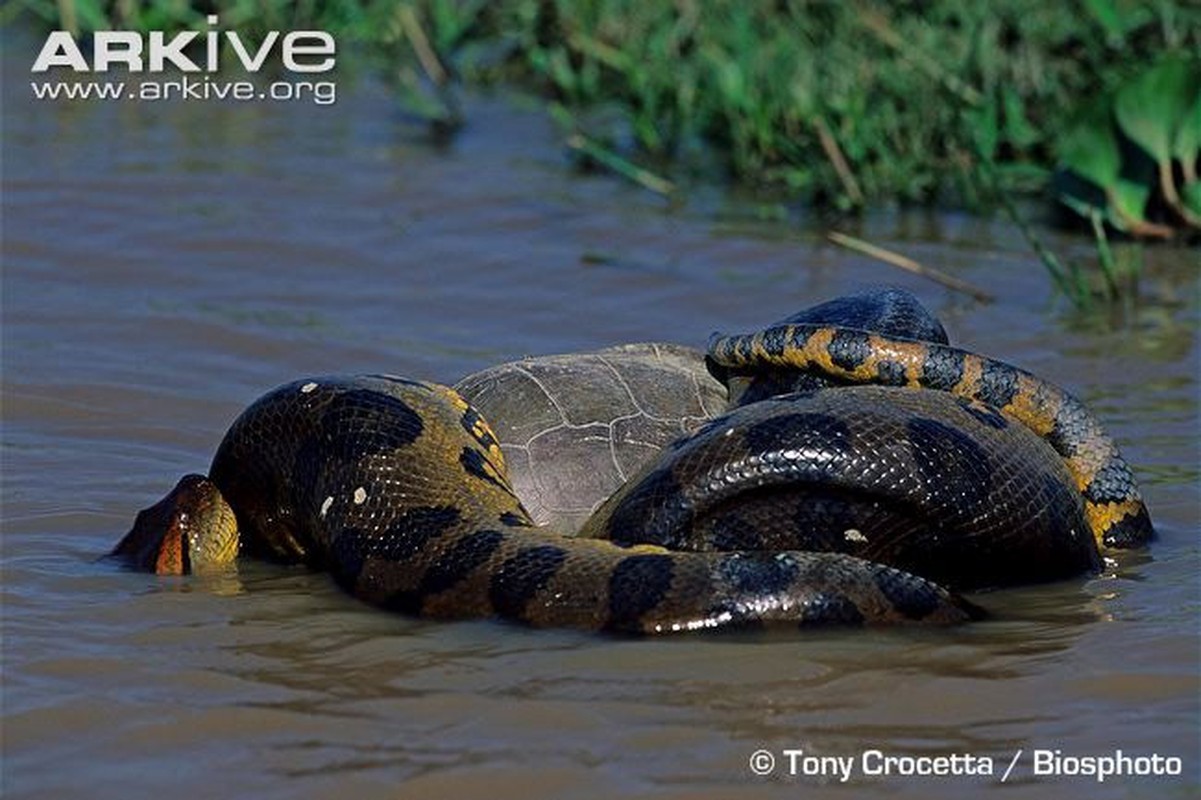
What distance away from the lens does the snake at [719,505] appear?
4262mm

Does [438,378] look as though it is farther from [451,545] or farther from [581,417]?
[451,545]

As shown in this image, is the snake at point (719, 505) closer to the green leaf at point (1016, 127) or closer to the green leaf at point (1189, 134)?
the green leaf at point (1189, 134)

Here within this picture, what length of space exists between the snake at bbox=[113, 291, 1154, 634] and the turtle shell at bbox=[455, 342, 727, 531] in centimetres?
6

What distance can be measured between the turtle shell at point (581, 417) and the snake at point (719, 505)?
0.06 m

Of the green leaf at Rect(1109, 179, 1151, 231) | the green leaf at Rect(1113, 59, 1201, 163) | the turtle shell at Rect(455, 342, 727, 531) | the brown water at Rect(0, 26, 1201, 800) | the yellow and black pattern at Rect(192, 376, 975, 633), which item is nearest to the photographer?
the brown water at Rect(0, 26, 1201, 800)

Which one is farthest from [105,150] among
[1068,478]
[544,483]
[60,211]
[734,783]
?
[734,783]

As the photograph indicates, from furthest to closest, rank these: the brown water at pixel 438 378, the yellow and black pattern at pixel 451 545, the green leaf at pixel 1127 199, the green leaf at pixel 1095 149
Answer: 1. the green leaf at pixel 1127 199
2. the green leaf at pixel 1095 149
3. the yellow and black pattern at pixel 451 545
4. the brown water at pixel 438 378

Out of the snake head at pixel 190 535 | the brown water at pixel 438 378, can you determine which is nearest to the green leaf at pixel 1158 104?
the brown water at pixel 438 378

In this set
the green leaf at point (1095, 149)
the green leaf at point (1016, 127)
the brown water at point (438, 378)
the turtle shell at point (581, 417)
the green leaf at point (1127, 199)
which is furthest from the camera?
the green leaf at point (1016, 127)

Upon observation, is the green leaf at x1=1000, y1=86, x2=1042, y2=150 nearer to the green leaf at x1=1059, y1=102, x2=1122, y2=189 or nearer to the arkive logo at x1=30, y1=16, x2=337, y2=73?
the green leaf at x1=1059, y1=102, x2=1122, y2=189

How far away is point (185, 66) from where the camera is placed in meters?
9.83

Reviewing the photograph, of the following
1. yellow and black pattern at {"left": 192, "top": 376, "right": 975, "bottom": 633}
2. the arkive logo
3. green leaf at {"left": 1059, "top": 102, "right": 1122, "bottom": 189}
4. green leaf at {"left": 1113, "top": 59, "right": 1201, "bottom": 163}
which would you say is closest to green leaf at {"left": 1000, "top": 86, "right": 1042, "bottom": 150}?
green leaf at {"left": 1059, "top": 102, "right": 1122, "bottom": 189}

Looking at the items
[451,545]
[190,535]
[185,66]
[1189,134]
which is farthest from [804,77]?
[451,545]

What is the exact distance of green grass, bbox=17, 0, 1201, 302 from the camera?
832 centimetres
